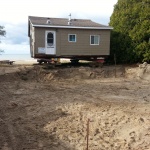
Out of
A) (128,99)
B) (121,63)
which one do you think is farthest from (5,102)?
(121,63)

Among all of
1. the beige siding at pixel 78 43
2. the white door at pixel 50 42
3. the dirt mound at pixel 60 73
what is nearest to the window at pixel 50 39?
the white door at pixel 50 42

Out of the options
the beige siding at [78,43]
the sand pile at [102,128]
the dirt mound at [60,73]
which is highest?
the beige siding at [78,43]

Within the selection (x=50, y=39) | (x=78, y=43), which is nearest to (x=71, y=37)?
(x=78, y=43)

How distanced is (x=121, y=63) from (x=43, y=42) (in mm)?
6888

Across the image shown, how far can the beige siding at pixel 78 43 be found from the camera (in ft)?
82.9

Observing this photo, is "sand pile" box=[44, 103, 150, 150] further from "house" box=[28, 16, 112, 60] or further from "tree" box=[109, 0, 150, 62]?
"tree" box=[109, 0, 150, 62]

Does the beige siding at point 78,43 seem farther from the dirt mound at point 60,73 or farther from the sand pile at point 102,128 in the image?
the sand pile at point 102,128

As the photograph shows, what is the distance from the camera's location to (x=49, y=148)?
9750 millimetres

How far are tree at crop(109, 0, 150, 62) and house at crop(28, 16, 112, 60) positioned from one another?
53.2 inches

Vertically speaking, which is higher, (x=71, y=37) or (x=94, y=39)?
(x=71, y=37)

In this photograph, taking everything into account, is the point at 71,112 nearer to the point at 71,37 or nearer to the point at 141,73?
the point at 141,73

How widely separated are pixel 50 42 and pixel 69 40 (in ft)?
4.96

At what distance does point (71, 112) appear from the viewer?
13320 millimetres

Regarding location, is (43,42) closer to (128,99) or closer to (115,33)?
(115,33)
